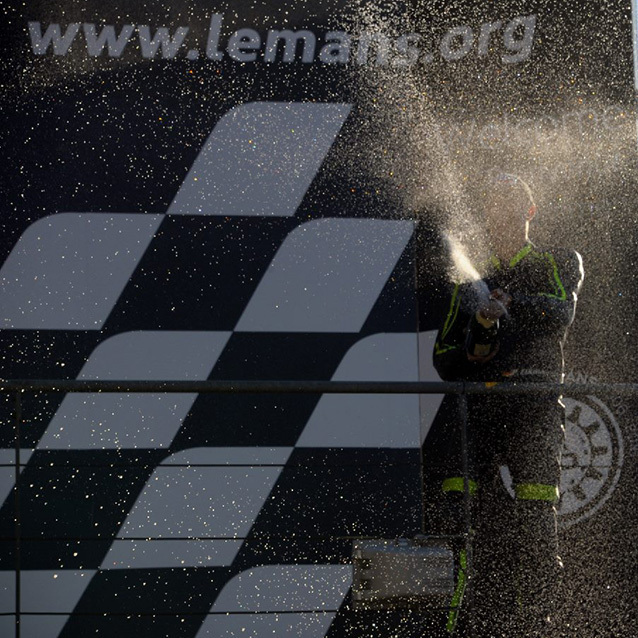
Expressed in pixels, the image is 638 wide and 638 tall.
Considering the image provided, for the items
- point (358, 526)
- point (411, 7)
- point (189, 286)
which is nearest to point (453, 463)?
point (358, 526)

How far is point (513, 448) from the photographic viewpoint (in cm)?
246

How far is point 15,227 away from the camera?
2.32 m

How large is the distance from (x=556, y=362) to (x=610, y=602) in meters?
0.61

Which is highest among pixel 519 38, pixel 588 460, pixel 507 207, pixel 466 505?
pixel 519 38

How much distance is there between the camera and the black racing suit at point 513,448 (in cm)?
235

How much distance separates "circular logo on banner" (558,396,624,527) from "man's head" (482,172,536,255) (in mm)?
459

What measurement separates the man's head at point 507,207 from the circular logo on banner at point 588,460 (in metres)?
0.46

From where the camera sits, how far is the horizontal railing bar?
2.03 metres

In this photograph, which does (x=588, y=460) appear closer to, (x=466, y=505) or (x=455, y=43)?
(x=466, y=505)

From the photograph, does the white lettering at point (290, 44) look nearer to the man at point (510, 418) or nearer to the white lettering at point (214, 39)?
the white lettering at point (214, 39)

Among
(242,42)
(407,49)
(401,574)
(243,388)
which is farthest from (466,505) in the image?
(242,42)

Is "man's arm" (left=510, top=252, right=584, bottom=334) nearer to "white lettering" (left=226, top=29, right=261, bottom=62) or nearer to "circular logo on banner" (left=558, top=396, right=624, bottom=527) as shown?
"circular logo on banner" (left=558, top=396, right=624, bottom=527)

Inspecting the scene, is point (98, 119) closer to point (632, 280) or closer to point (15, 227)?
point (15, 227)

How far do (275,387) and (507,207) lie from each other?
759 mm
